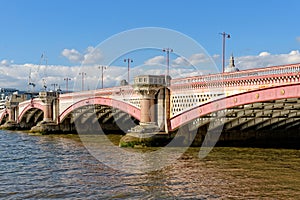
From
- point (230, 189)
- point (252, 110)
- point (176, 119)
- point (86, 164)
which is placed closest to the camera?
point (230, 189)

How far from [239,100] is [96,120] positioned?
31.0 meters

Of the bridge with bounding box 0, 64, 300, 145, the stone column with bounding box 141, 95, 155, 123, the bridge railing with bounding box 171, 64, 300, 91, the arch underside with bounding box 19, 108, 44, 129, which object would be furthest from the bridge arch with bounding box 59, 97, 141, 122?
the arch underside with bounding box 19, 108, 44, 129

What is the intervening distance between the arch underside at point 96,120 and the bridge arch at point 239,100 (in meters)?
18.7

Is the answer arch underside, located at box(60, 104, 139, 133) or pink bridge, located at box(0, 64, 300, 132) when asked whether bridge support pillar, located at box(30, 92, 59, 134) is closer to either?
arch underside, located at box(60, 104, 139, 133)

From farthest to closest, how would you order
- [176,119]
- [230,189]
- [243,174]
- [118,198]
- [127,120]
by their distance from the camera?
[127,120]
[176,119]
[243,174]
[230,189]
[118,198]

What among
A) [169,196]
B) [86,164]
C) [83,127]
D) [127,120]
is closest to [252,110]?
[86,164]

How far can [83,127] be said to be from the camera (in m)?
52.9

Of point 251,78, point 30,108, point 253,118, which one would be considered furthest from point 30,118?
point 251,78

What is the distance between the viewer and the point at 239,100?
2284 cm

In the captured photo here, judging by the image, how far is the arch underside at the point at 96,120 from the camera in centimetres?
4762

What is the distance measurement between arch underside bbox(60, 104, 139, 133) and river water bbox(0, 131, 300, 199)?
876 inches

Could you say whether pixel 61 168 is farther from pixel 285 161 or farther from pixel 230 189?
pixel 285 161

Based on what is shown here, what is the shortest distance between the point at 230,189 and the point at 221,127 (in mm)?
14998

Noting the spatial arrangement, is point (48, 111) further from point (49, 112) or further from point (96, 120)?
point (96, 120)
